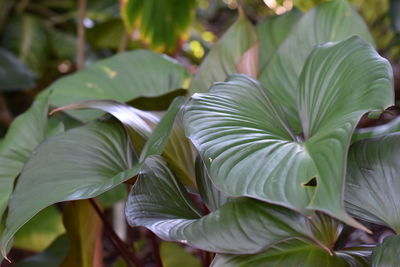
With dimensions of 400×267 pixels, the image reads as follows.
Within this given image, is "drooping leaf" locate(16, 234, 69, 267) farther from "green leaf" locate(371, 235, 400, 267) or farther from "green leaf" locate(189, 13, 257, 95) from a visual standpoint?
"green leaf" locate(371, 235, 400, 267)

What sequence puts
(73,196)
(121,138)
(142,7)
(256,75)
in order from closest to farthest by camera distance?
Result: (73,196)
(121,138)
(256,75)
(142,7)

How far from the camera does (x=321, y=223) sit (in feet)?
1.69

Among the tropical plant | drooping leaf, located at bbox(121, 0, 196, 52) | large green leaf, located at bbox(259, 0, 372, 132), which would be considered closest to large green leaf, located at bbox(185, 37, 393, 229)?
the tropical plant

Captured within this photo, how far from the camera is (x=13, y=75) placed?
152 centimetres

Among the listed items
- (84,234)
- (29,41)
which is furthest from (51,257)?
(29,41)

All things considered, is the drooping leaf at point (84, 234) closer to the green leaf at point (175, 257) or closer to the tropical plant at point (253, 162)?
the tropical plant at point (253, 162)

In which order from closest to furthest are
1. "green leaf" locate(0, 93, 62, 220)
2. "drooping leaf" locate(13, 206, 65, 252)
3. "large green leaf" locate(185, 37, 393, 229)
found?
"large green leaf" locate(185, 37, 393, 229), "green leaf" locate(0, 93, 62, 220), "drooping leaf" locate(13, 206, 65, 252)

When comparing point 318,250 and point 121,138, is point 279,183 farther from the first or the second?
point 121,138

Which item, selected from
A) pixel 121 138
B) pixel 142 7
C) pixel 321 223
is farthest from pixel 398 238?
pixel 142 7

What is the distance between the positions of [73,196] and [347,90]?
33 centimetres

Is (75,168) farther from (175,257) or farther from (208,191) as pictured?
(175,257)

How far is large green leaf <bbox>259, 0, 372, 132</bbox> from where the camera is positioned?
810 millimetres

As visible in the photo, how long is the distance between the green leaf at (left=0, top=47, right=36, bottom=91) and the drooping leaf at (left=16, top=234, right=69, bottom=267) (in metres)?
0.65

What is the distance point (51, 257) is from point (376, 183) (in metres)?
0.69
